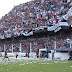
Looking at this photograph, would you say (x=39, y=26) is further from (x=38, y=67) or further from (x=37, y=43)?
(x=38, y=67)

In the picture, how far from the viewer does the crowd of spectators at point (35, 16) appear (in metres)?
45.2

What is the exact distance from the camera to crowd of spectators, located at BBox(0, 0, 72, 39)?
148 ft

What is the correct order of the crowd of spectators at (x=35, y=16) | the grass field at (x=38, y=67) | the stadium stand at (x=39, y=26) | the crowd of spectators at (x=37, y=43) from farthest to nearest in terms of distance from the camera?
the crowd of spectators at (x=35, y=16)
the stadium stand at (x=39, y=26)
the crowd of spectators at (x=37, y=43)
the grass field at (x=38, y=67)

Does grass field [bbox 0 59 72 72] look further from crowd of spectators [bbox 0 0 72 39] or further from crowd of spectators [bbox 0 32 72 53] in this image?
crowd of spectators [bbox 0 0 72 39]

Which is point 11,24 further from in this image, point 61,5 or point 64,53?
point 64,53

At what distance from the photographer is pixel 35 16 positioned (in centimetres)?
5072

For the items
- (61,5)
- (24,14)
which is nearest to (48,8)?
(61,5)

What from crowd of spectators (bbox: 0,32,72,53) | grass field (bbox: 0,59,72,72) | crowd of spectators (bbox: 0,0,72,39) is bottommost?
grass field (bbox: 0,59,72,72)

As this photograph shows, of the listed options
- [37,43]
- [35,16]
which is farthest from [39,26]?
[35,16]

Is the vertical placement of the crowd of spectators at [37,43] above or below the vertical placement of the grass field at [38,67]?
above

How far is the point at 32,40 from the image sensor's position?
43188mm

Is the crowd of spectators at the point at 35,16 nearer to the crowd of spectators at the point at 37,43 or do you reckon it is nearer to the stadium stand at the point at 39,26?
the stadium stand at the point at 39,26

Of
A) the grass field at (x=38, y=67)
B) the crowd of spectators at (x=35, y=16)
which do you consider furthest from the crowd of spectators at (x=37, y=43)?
the grass field at (x=38, y=67)

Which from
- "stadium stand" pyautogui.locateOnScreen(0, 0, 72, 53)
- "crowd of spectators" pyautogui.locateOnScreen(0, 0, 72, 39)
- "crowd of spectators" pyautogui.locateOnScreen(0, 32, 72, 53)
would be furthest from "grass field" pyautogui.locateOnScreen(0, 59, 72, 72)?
"crowd of spectators" pyautogui.locateOnScreen(0, 0, 72, 39)
